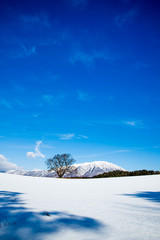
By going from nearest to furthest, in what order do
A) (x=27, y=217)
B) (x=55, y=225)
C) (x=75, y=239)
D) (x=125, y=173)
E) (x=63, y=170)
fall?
(x=75, y=239) → (x=55, y=225) → (x=27, y=217) → (x=125, y=173) → (x=63, y=170)

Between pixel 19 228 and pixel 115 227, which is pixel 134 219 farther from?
pixel 19 228

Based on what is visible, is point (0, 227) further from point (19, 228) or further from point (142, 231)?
point (142, 231)

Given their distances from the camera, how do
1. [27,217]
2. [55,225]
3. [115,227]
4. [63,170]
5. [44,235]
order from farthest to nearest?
[63,170]
[27,217]
[55,225]
[115,227]
[44,235]

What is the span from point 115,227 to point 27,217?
1501 millimetres

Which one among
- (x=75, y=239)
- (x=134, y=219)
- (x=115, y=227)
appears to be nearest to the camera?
(x=75, y=239)

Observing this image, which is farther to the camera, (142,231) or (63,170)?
(63,170)

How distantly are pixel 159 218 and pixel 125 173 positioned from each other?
22490 mm

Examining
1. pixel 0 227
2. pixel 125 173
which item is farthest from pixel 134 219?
pixel 125 173

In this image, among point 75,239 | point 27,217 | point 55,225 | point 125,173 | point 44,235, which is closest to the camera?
point 75,239

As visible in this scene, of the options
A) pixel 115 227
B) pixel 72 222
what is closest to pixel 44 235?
pixel 72 222

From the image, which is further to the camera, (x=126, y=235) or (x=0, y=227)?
(x=0, y=227)

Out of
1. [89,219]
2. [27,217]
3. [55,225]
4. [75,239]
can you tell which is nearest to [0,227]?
[27,217]

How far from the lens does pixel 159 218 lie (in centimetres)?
231

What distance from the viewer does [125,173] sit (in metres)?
22.9
